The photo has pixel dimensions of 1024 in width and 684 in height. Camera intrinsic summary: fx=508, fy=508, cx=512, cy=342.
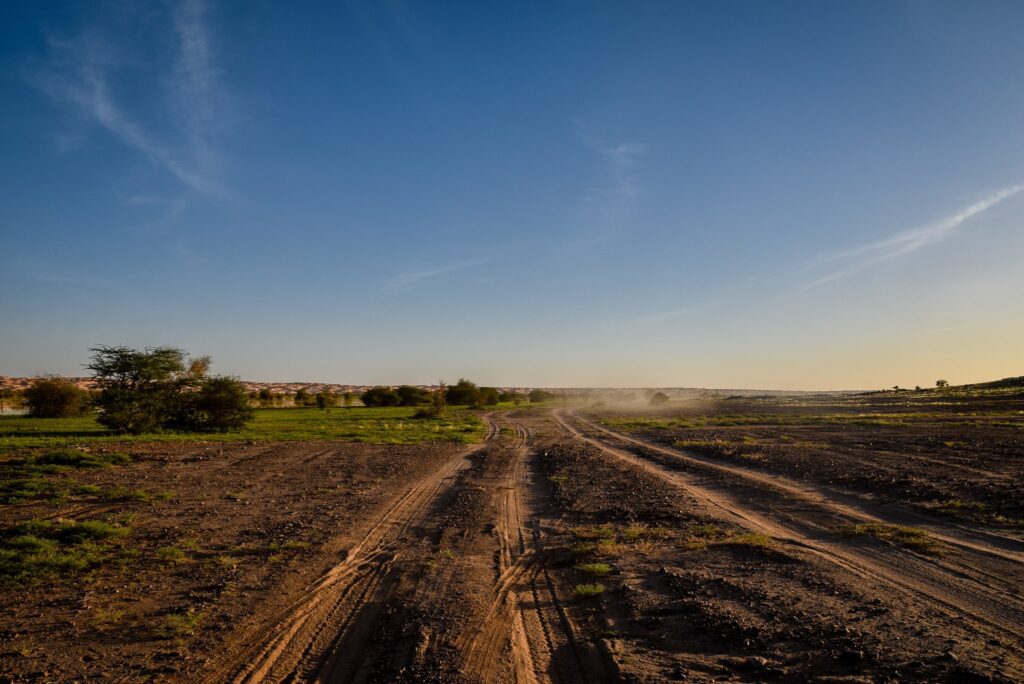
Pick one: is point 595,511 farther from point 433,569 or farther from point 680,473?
point 680,473

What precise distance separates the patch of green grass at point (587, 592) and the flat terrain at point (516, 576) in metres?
0.03

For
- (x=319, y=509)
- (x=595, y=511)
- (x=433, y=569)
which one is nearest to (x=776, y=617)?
(x=433, y=569)

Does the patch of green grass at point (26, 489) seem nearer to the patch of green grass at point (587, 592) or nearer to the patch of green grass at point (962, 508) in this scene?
the patch of green grass at point (587, 592)

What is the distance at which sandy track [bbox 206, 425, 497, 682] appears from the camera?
5180mm

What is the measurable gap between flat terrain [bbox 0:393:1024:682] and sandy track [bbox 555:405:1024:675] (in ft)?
0.18

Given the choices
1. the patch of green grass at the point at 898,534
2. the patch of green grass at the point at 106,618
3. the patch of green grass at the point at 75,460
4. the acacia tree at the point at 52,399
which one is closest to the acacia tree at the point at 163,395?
the patch of green grass at the point at 75,460

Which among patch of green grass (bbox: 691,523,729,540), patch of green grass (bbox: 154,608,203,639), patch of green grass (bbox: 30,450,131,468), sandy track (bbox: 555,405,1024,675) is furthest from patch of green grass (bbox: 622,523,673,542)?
patch of green grass (bbox: 30,450,131,468)

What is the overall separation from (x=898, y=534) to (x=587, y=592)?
6.54m

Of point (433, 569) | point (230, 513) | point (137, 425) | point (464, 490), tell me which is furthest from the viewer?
point (137, 425)

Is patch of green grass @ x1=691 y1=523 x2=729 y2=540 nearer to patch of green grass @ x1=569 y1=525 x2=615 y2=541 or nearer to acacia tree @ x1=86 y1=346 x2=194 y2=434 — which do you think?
patch of green grass @ x1=569 y1=525 x2=615 y2=541

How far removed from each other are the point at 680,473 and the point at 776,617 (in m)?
12.5

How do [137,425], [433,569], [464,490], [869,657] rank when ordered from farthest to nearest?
[137,425] < [464,490] < [433,569] < [869,657]

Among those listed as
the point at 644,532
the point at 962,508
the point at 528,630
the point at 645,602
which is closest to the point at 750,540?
the point at 644,532

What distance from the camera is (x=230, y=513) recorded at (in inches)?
477
